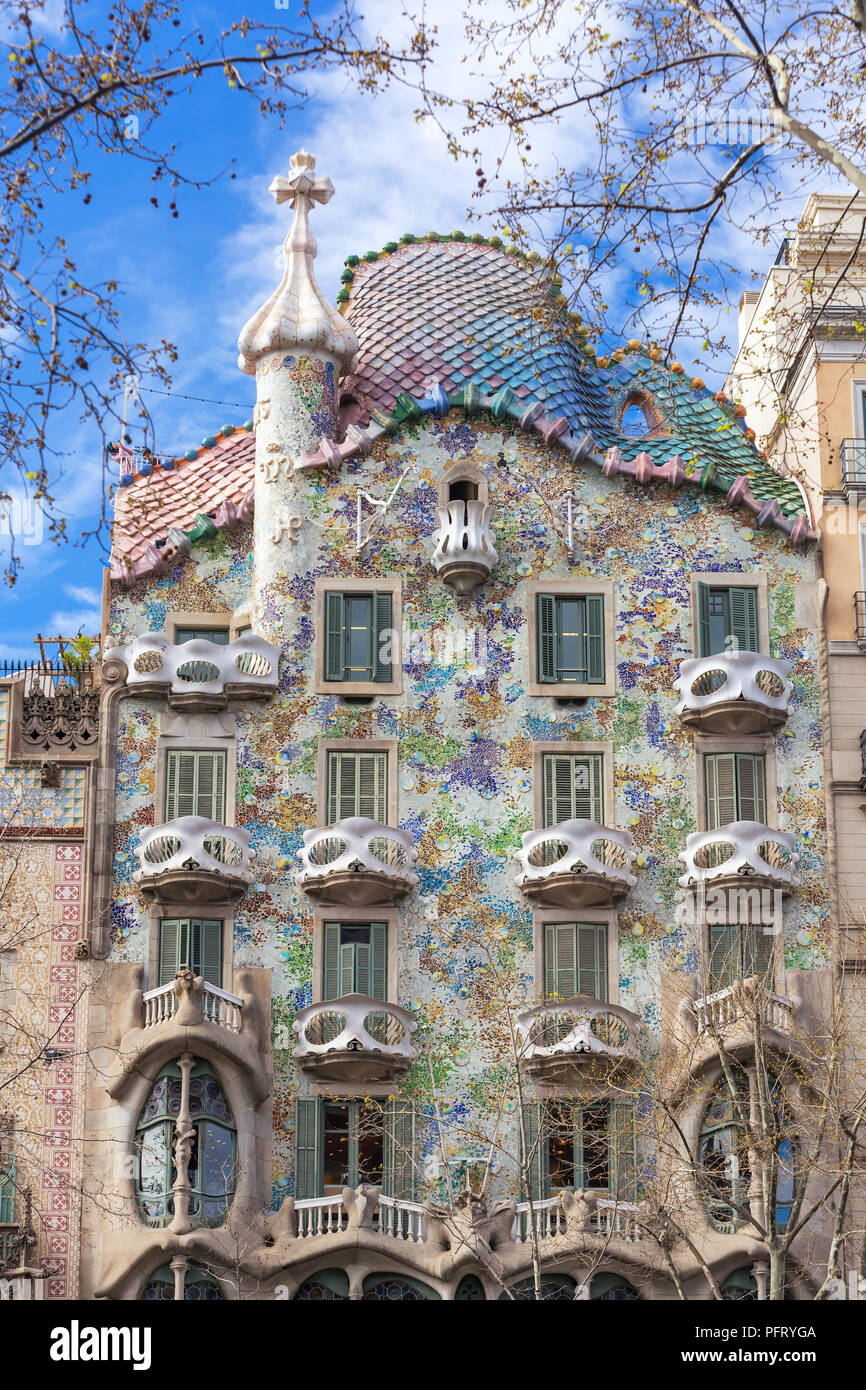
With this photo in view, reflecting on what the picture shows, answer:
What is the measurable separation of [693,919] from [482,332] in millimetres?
10379

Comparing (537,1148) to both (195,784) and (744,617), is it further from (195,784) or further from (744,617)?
(744,617)

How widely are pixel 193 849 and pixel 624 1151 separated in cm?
744

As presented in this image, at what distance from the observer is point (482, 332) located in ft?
125

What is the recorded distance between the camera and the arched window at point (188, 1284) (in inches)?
1246

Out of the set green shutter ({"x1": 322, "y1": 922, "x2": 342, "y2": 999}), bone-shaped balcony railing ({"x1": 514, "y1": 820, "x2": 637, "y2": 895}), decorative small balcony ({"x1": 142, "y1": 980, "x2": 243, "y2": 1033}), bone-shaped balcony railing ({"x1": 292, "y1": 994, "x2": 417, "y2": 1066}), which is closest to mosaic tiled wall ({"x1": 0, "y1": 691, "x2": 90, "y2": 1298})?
decorative small balcony ({"x1": 142, "y1": 980, "x2": 243, "y2": 1033})

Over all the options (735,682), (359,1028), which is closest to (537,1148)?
(359,1028)

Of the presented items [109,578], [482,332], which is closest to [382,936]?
[109,578]

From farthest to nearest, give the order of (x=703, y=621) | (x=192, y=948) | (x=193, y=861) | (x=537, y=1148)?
(x=703, y=621), (x=192, y=948), (x=193, y=861), (x=537, y=1148)

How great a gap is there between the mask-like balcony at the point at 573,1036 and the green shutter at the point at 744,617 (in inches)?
246

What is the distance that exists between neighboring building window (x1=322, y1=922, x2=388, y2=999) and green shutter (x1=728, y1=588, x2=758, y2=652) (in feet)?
23.4

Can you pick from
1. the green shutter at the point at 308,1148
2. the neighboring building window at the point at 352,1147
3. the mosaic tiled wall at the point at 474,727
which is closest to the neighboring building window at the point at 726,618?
the mosaic tiled wall at the point at 474,727

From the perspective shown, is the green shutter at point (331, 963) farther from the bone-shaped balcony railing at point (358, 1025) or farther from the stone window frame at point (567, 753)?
the stone window frame at point (567, 753)

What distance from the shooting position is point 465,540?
117 feet
